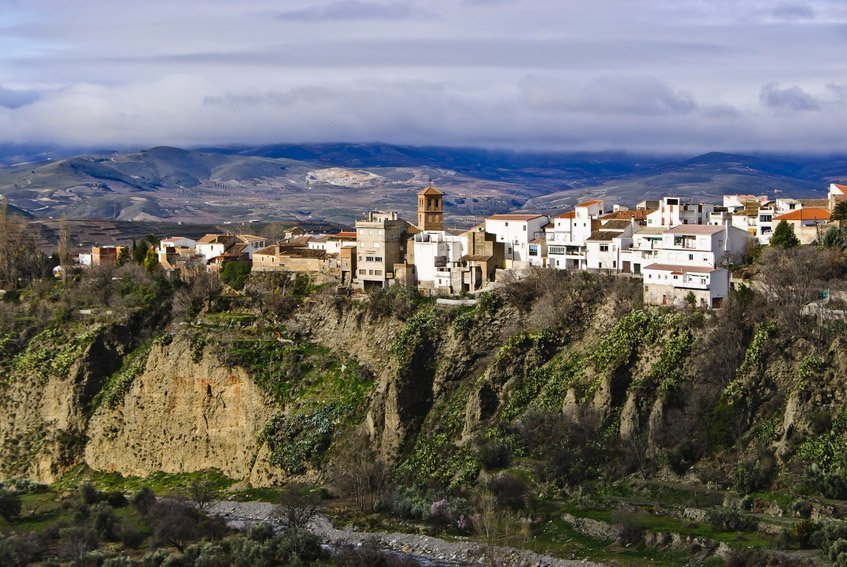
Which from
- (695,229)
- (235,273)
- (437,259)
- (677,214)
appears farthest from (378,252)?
(695,229)

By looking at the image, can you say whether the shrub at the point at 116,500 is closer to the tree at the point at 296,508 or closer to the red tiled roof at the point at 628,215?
the tree at the point at 296,508

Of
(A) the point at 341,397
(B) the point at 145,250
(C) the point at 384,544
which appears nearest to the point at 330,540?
(C) the point at 384,544

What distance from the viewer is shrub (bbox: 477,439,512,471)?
4422cm

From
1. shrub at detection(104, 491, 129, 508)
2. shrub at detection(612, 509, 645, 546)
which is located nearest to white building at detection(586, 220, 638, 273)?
shrub at detection(612, 509, 645, 546)

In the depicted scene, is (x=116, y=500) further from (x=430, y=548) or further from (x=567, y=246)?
(x=567, y=246)

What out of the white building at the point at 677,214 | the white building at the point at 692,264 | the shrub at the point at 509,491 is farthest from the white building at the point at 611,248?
the shrub at the point at 509,491

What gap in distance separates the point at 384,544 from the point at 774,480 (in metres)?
12.4

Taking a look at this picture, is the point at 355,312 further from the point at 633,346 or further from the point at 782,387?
the point at 782,387

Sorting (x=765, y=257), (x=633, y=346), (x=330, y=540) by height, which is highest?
(x=765, y=257)

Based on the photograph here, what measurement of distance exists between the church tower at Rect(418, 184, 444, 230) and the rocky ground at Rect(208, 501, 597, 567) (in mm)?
21473

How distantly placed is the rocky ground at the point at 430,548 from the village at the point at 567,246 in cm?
1409

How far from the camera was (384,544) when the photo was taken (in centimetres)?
3966

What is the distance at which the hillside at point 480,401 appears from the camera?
38781 millimetres

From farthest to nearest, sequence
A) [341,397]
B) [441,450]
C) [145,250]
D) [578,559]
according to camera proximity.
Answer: [145,250] < [341,397] < [441,450] < [578,559]
